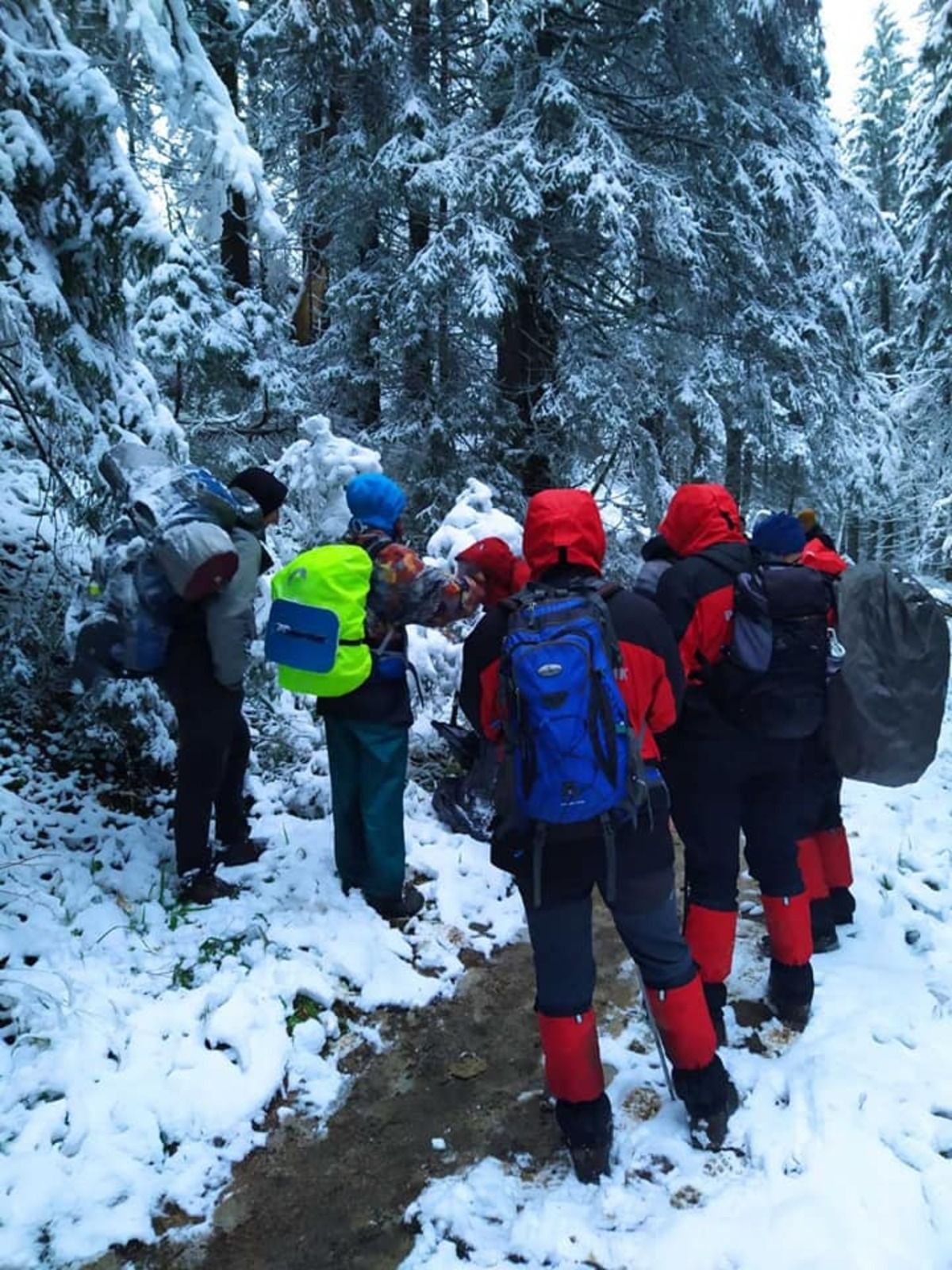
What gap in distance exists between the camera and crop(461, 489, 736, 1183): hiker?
2.88 metres

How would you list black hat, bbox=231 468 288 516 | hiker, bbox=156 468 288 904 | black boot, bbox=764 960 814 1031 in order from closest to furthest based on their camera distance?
black boot, bbox=764 960 814 1031
hiker, bbox=156 468 288 904
black hat, bbox=231 468 288 516

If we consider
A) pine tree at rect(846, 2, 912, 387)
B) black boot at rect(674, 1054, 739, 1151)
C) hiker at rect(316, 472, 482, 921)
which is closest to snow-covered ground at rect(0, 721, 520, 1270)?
hiker at rect(316, 472, 482, 921)

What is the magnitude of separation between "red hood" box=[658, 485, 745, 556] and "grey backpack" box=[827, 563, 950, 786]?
67 cm

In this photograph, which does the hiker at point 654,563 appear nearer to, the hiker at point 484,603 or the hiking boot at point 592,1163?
the hiker at point 484,603

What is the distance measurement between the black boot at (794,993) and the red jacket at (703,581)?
1.38m

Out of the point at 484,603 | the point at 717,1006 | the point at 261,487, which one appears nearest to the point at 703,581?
the point at 484,603

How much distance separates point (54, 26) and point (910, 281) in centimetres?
1806

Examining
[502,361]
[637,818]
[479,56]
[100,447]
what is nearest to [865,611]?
[637,818]

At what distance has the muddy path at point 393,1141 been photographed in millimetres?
2930

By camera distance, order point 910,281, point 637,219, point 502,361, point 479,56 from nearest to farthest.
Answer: point 637,219
point 479,56
point 502,361
point 910,281

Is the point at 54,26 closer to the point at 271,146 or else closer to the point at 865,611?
the point at 865,611

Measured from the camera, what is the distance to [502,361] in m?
9.43

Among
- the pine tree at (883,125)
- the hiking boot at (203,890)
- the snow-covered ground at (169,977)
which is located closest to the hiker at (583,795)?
the snow-covered ground at (169,977)

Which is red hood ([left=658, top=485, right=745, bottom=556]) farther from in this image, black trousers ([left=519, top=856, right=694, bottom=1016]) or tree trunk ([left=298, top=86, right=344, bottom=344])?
tree trunk ([left=298, top=86, right=344, bottom=344])
